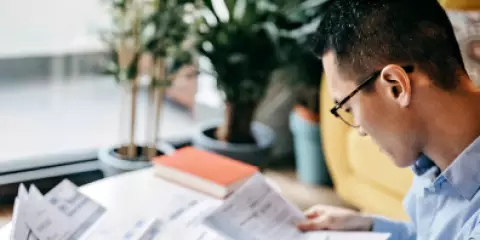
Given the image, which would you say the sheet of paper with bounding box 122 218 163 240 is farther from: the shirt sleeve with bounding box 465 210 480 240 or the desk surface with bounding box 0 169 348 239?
the shirt sleeve with bounding box 465 210 480 240

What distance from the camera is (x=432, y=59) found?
3.04 feet

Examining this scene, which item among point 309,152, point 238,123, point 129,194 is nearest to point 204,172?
point 129,194

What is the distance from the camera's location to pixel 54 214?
3.41 ft

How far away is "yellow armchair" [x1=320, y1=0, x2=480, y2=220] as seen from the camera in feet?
5.65

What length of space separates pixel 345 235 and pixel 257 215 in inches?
6.5

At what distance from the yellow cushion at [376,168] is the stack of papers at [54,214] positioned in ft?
2.95

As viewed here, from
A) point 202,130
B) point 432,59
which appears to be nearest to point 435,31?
point 432,59

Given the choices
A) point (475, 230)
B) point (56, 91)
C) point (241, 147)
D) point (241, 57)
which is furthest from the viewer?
point (56, 91)

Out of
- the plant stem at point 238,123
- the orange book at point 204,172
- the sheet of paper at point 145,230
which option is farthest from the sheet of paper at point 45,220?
the plant stem at point 238,123

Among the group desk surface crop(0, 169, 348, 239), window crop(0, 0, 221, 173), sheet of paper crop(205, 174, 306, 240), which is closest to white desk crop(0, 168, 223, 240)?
desk surface crop(0, 169, 348, 239)

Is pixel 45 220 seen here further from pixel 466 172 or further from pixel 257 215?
pixel 466 172

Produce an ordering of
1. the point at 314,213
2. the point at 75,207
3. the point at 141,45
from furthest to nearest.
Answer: the point at 141,45 → the point at 314,213 → the point at 75,207

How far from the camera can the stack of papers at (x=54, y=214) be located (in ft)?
3.24

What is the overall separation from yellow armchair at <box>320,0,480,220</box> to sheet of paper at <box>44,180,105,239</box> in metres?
0.90
